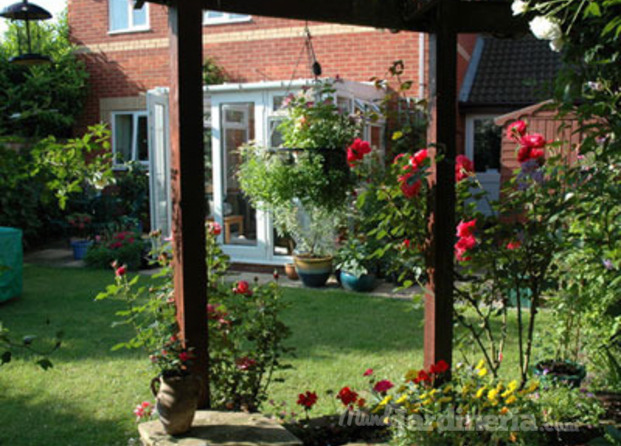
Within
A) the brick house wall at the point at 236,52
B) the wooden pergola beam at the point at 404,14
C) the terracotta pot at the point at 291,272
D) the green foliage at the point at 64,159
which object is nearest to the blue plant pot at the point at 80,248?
the brick house wall at the point at 236,52

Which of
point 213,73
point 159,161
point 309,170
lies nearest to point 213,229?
point 309,170

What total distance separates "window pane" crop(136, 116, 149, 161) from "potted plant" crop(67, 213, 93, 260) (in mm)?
1716

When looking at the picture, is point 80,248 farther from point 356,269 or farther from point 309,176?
point 309,176

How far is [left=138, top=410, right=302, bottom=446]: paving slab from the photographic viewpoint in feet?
8.04

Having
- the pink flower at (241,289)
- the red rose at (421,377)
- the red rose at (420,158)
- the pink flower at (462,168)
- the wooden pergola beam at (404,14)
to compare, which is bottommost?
the red rose at (421,377)

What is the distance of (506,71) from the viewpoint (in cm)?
1131

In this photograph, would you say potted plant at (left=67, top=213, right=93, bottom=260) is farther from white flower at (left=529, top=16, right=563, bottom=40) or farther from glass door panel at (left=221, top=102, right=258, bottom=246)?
white flower at (left=529, top=16, right=563, bottom=40)

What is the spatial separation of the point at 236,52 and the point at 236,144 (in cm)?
213

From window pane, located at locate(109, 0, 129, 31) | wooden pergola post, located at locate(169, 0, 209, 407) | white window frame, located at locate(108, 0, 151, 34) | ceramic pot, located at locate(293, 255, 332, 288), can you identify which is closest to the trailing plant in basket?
ceramic pot, located at locate(293, 255, 332, 288)

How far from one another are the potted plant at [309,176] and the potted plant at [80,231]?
3.00m

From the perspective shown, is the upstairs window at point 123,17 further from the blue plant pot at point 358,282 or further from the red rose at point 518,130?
the red rose at point 518,130

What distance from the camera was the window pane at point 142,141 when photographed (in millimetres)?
11148

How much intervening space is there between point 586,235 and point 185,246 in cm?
189

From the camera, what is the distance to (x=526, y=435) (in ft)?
8.14
